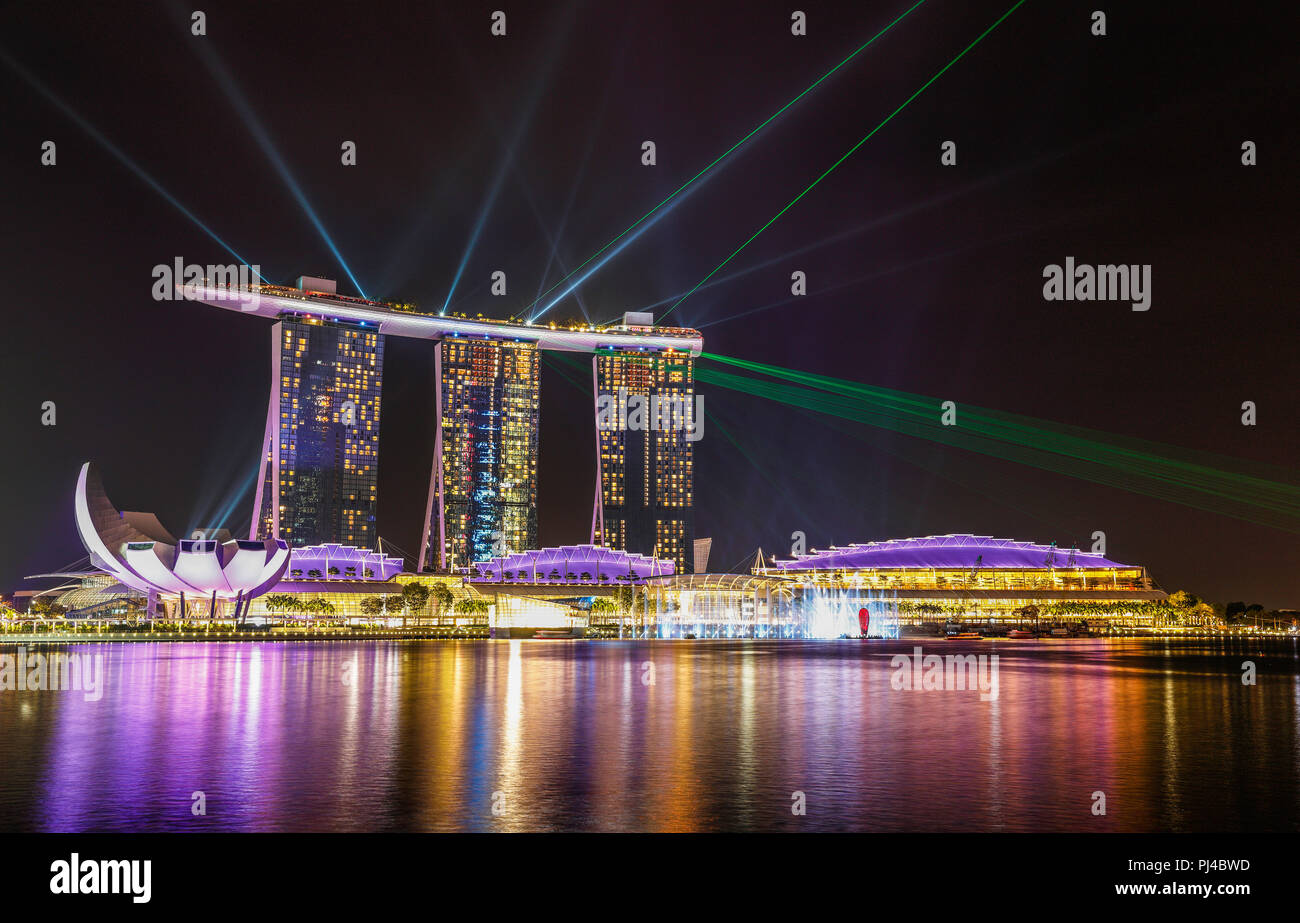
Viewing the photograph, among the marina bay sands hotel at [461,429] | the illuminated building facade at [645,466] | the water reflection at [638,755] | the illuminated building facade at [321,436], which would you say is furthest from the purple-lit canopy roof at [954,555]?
→ the water reflection at [638,755]

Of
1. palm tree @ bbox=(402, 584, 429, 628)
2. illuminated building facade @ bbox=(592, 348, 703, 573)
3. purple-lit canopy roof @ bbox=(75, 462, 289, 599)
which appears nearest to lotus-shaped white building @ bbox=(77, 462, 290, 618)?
purple-lit canopy roof @ bbox=(75, 462, 289, 599)

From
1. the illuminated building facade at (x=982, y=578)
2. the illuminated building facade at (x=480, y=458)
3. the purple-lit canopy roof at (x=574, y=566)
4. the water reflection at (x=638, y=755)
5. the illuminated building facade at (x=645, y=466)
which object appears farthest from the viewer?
the illuminated building facade at (x=645, y=466)

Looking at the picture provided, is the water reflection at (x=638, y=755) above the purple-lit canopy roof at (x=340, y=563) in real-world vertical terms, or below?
below

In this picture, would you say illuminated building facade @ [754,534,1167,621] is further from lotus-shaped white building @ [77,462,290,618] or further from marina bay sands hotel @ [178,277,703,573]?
lotus-shaped white building @ [77,462,290,618]

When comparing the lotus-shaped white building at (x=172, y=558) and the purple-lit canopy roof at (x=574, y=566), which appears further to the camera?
the purple-lit canopy roof at (x=574, y=566)

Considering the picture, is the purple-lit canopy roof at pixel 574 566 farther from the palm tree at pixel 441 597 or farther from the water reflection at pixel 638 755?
the water reflection at pixel 638 755

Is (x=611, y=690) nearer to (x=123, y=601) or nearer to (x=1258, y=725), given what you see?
(x=1258, y=725)
